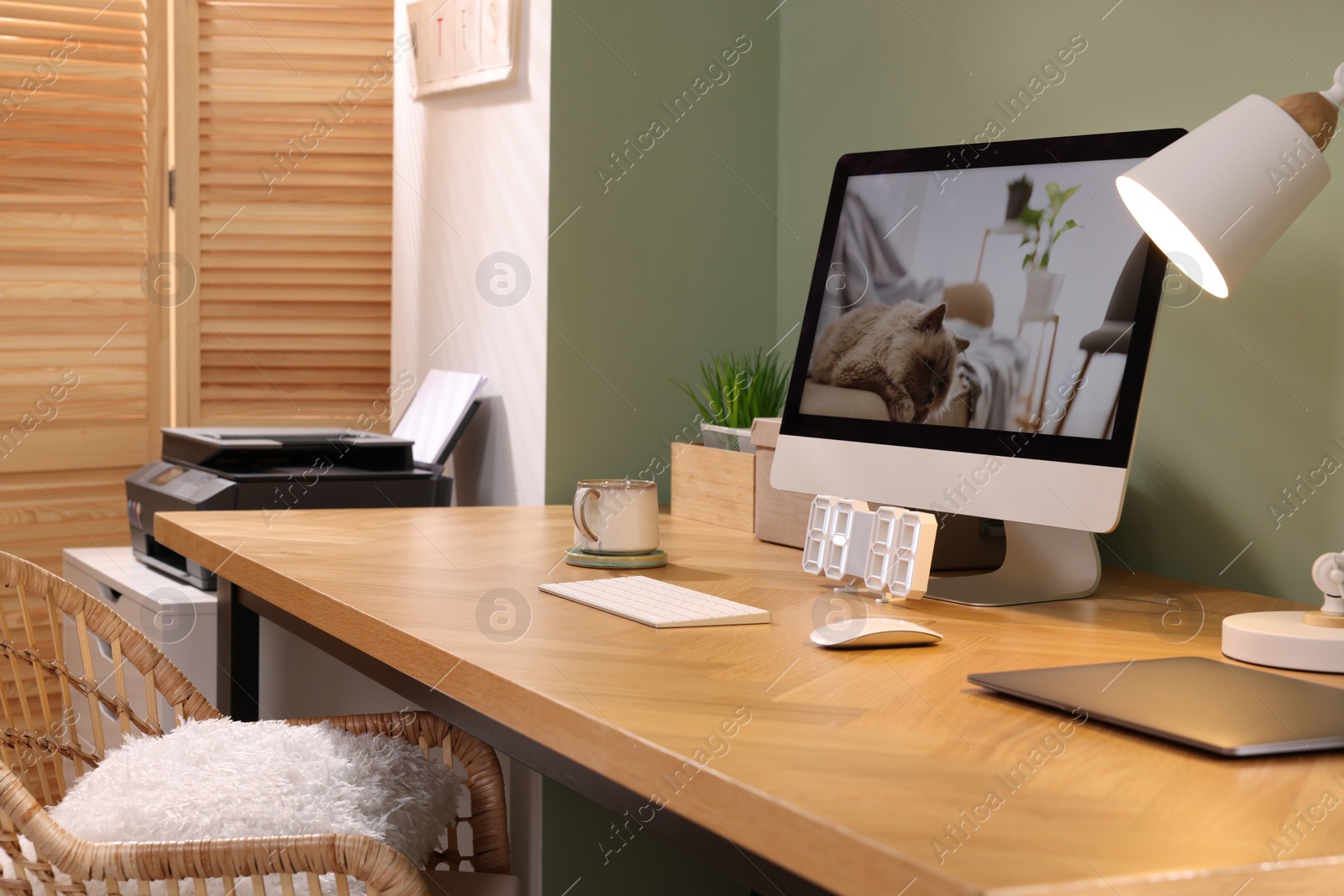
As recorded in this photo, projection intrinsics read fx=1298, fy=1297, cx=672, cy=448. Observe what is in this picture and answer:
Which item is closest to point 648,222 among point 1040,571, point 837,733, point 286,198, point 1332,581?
point 286,198

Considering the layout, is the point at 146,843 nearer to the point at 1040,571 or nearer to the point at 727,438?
the point at 1040,571

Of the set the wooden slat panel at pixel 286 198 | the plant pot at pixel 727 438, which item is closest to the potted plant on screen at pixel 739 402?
the plant pot at pixel 727 438

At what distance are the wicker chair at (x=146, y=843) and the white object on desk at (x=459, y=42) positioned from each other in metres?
1.19

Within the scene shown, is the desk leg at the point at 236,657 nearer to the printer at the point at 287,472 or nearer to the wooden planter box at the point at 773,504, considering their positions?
the printer at the point at 287,472

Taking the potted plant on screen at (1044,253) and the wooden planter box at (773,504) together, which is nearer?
the potted plant on screen at (1044,253)

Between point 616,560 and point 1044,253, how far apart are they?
1.90 ft

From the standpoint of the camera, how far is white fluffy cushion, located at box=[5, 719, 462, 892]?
3.40 ft

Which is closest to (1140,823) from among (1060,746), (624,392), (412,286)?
(1060,746)

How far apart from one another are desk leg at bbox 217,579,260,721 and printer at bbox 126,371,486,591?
0.59 feet

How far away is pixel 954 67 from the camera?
1.86 metres

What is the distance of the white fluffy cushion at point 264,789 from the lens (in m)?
1.04

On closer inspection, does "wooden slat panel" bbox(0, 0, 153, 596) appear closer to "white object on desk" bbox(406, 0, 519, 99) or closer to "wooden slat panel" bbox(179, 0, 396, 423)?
"wooden slat panel" bbox(179, 0, 396, 423)

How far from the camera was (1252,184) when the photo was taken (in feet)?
3.58

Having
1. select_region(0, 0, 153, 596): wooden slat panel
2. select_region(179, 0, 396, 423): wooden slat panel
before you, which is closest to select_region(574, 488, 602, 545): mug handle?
select_region(179, 0, 396, 423): wooden slat panel
